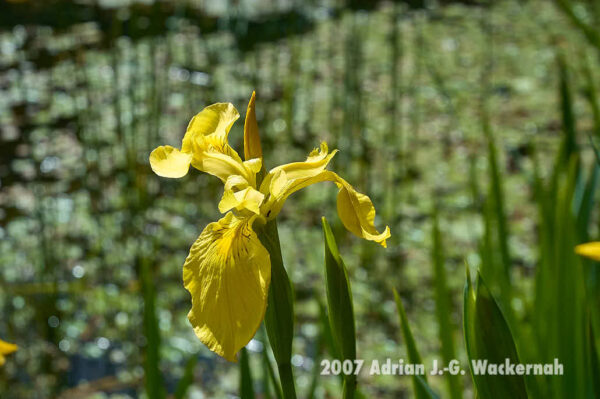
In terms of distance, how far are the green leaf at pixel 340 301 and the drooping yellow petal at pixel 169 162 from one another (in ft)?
0.39

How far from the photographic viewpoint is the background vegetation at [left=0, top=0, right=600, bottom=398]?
0.99m

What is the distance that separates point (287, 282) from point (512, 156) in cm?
212

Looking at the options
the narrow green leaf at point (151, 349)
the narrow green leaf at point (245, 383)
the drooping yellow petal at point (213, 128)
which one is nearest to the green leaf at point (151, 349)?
the narrow green leaf at point (151, 349)

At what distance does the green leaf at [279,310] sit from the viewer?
533mm

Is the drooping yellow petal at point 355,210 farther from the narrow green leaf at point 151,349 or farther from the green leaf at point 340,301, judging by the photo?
the narrow green leaf at point 151,349

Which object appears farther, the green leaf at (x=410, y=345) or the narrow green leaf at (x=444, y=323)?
the narrow green leaf at (x=444, y=323)

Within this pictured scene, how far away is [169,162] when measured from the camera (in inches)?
22.6

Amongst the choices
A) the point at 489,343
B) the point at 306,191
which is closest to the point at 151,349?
the point at 489,343

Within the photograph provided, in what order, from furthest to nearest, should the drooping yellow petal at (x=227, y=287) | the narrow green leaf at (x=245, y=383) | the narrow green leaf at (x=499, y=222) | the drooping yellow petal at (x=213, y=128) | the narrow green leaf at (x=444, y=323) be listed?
the narrow green leaf at (x=499, y=222) → the narrow green leaf at (x=444, y=323) → the narrow green leaf at (x=245, y=383) → the drooping yellow petal at (x=213, y=128) → the drooping yellow petal at (x=227, y=287)

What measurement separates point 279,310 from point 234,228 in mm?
72

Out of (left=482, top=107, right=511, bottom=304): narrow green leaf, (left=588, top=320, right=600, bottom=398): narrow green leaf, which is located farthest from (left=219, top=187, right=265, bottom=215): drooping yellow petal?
(left=482, top=107, right=511, bottom=304): narrow green leaf

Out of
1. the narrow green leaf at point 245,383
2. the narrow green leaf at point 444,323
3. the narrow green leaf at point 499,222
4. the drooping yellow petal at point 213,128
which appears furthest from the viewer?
the narrow green leaf at point 499,222

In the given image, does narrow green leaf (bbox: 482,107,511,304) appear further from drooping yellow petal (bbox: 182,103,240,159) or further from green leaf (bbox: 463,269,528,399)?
drooping yellow petal (bbox: 182,103,240,159)

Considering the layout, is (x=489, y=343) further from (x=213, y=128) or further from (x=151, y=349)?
(x=151, y=349)
